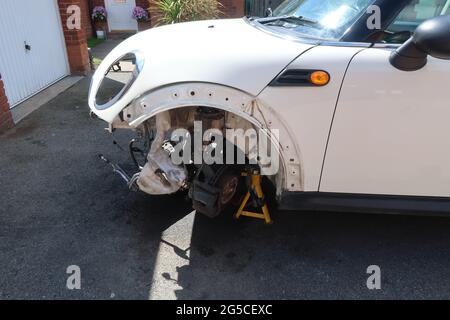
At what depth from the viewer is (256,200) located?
2.94 m

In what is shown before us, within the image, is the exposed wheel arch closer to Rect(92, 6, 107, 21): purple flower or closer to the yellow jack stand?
the yellow jack stand

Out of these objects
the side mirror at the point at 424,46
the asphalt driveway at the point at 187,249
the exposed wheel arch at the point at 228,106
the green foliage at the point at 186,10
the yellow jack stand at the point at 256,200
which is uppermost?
the side mirror at the point at 424,46

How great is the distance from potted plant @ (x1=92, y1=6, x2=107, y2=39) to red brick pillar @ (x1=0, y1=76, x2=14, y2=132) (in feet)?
24.9

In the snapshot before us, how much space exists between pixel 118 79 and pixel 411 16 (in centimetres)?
198

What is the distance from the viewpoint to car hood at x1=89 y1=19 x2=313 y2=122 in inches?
86.4

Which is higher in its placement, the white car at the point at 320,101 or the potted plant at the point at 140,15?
the white car at the point at 320,101

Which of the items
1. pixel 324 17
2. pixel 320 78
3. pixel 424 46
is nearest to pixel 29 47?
pixel 324 17

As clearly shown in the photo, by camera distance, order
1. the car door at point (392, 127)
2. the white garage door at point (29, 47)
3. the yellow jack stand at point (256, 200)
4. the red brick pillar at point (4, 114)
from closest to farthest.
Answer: the car door at point (392, 127)
the yellow jack stand at point (256, 200)
the red brick pillar at point (4, 114)
the white garage door at point (29, 47)

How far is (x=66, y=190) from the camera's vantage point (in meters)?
3.45

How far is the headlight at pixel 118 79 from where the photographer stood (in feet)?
7.93

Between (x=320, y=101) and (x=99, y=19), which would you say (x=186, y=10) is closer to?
(x=99, y=19)

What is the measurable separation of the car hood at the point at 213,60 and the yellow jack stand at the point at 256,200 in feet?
2.72

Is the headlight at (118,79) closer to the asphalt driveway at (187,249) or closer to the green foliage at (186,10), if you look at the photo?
the asphalt driveway at (187,249)

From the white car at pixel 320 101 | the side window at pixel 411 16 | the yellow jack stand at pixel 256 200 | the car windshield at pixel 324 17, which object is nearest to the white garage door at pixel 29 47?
the white car at pixel 320 101
